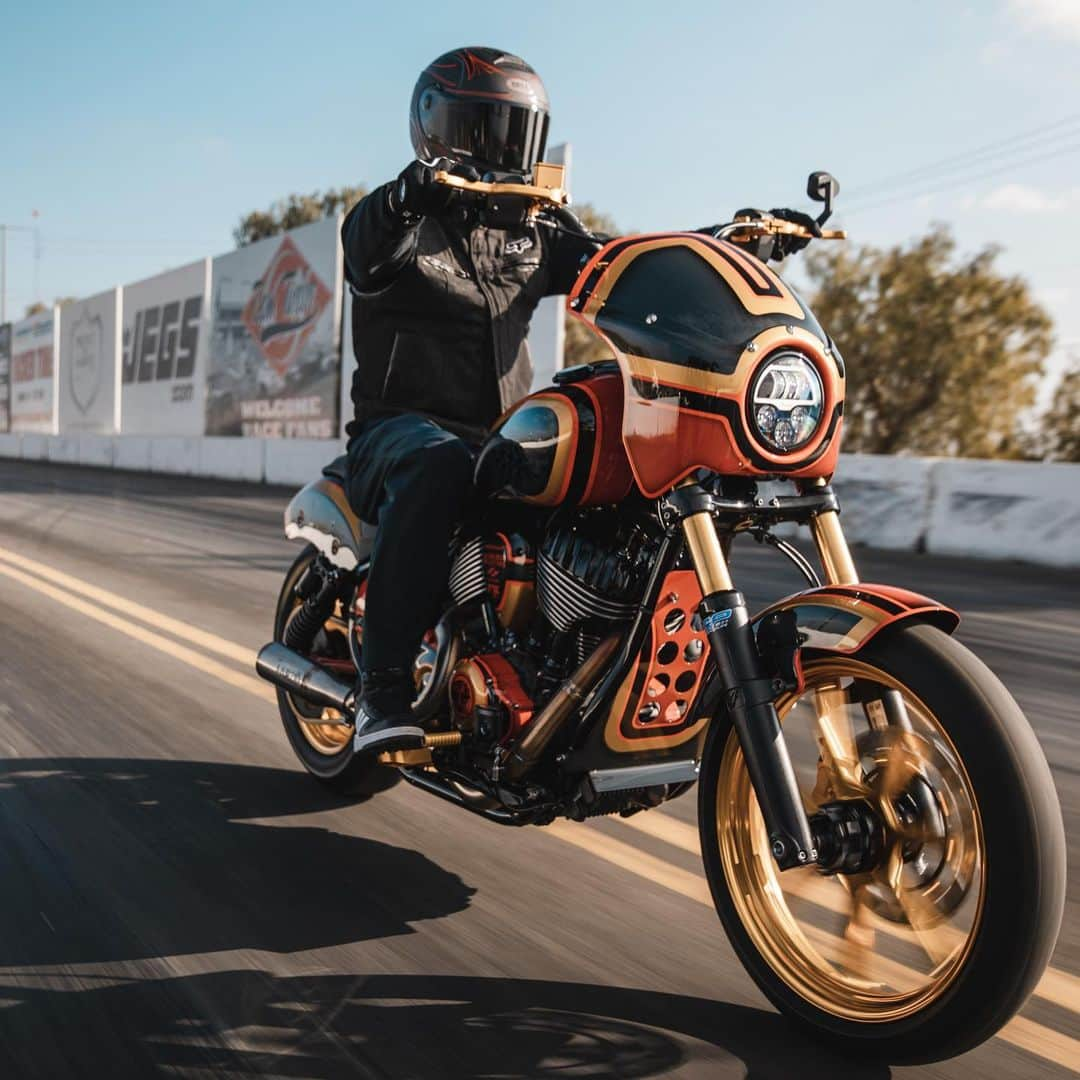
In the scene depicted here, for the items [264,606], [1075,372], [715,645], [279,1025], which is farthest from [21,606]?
[1075,372]

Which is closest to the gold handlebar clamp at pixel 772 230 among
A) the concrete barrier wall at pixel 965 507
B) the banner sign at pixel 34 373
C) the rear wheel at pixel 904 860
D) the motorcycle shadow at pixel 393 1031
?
the rear wheel at pixel 904 860

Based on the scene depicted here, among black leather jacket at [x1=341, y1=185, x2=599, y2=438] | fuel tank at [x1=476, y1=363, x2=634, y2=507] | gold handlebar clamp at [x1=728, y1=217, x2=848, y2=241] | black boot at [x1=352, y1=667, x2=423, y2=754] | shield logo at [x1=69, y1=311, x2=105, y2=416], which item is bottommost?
black boot at [x1=352, y1=667, x2=423, y2=754]

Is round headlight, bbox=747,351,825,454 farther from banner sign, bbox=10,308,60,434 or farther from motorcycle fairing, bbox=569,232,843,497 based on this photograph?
banner sign, bbox=10,308,60,434

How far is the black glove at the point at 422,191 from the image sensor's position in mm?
2639

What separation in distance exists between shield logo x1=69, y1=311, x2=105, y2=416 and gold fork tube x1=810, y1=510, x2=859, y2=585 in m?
39.0

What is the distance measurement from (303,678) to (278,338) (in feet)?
81.9

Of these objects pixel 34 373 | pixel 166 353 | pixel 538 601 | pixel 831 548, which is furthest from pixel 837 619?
pixel 34 373

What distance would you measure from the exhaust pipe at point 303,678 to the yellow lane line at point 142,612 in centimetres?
184

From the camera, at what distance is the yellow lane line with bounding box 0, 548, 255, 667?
6.13m

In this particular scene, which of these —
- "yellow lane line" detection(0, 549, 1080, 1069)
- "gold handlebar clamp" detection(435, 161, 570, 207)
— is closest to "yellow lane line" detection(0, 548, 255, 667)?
"yellow lane line" detection(0, 549, 1080, 1069)

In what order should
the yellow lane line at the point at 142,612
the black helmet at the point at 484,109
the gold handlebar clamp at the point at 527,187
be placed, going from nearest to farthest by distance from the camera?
the gold handlebar clamp at the point at 527,187, the black helmet at the point at 484,109, the yellow lane line at the point at 142,612

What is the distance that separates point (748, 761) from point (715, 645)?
8.9 inches

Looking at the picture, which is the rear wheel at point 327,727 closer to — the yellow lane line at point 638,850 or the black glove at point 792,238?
the yellow lane line at point 638,850

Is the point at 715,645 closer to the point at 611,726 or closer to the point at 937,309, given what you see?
the point at 611,726
